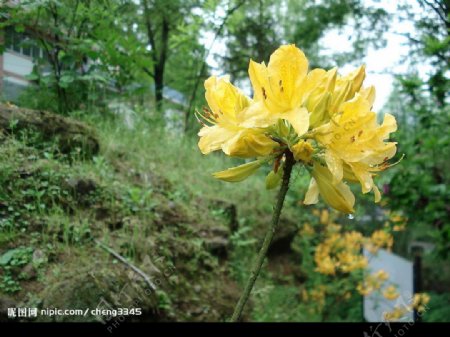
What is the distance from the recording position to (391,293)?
2.73 metres

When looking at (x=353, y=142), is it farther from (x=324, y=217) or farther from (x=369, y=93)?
(x=324, y=217)

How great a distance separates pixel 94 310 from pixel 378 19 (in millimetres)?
2123

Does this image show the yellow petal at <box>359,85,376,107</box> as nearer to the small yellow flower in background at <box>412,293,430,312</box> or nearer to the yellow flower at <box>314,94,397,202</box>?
the yellow flower at <box>314,94,397,202</box>

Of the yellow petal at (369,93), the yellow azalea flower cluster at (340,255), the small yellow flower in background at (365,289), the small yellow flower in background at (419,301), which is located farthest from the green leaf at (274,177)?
the yellow azalea flower cluster at (340,255)

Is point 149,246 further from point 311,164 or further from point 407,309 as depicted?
point 407,309

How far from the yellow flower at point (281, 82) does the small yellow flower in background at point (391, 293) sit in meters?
2.47

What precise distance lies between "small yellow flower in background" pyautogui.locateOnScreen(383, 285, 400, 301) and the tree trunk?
79.7 inches

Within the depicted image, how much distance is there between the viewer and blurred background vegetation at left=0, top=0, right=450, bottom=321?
1.11 meters

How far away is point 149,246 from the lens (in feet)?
4.83

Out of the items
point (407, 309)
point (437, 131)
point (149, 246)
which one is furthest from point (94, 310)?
point (437, 131)

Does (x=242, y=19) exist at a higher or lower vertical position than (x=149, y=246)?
higher

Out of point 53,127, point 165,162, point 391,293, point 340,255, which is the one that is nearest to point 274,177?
point 53,127

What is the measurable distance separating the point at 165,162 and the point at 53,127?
37.8 inches

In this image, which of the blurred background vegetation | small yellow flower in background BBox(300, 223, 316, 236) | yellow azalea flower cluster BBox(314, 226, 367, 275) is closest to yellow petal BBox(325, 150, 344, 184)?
the blurred background vegetation
